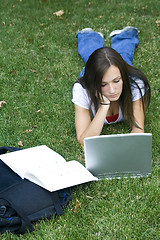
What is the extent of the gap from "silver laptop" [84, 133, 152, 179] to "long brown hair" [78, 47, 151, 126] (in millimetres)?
695

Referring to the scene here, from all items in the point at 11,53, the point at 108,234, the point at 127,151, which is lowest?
the point at 108,234

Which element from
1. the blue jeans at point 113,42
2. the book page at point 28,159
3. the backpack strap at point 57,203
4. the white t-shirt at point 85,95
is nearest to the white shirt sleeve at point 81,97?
the white t-shirt at point 85,95

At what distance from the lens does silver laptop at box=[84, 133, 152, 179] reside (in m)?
2.69

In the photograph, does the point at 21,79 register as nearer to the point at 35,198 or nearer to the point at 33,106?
the point at 33,106

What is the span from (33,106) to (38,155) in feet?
4.49

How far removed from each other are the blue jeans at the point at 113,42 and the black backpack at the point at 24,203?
2.82 meters

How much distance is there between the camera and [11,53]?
5.70 m

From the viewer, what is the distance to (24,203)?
2.49 m

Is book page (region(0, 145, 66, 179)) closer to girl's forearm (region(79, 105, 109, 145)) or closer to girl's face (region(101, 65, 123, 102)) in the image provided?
girl's forearm (region(79, 105, 109, 145))

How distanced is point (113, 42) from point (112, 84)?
93.7 inches

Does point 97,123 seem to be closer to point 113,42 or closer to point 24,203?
point 24,203

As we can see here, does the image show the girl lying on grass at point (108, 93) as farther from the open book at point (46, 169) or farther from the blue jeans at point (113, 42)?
the blue jeans at point (113, 42)

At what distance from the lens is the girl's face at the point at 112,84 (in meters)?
3.13

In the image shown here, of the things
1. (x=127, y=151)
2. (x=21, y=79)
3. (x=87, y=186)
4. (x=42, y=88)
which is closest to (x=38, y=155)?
(x=87, y=186)
